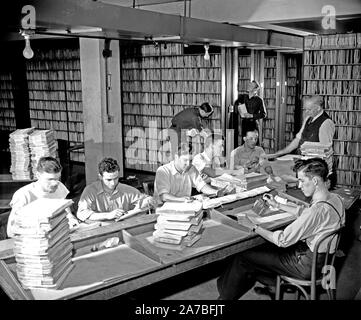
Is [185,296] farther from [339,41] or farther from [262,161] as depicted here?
[339,41]

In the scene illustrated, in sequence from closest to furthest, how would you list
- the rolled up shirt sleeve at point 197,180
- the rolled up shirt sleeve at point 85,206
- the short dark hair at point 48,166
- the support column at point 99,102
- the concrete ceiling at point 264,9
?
the short dark hair at point 48,166, the rolled up shirt sleeve at point 85,206, the rolled up shirt sleeve at point 197,180, the concrete ceiling at point 264,9, the support column at point 99,102

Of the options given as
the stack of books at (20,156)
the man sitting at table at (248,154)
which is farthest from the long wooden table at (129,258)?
the stack of books at (20,156)

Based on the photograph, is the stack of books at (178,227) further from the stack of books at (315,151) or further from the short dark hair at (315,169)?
the stack of books at (315,151)

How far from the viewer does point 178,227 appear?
256 cm

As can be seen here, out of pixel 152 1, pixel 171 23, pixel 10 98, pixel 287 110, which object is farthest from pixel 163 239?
pixel 10 98

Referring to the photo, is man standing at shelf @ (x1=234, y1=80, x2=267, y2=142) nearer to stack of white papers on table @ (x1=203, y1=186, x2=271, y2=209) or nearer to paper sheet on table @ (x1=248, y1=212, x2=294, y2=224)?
stack of white papers on table @ (x1=203, y1=186, x2=271, y2=209)

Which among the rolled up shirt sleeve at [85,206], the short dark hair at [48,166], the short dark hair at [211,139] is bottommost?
the rolled up shirt sleeve at [85,206]

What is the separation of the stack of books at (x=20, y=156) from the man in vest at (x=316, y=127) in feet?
9.00

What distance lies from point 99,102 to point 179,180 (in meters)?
2.91

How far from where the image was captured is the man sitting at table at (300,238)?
2643mm

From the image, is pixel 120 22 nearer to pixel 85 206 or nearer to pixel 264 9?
pixel 85 206

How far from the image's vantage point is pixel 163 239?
258 cm
